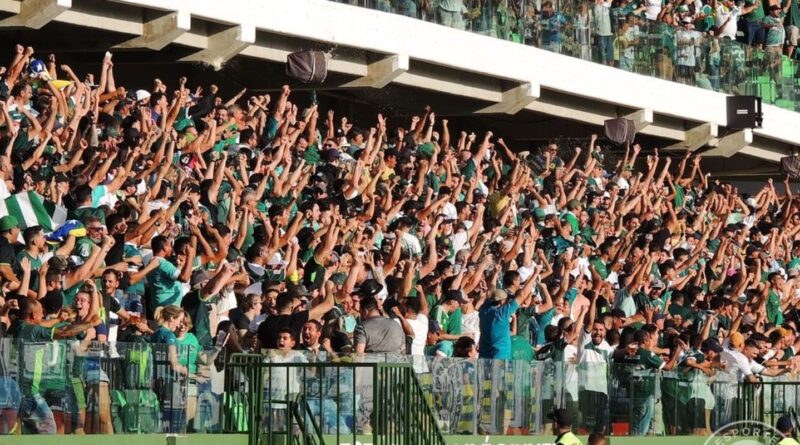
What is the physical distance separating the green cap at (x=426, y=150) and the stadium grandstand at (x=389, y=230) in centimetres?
4

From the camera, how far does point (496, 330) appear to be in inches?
725

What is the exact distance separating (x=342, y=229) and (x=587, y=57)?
402 inches

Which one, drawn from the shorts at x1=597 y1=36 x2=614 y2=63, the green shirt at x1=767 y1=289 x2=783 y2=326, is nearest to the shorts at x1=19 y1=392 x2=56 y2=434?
the green shirt at x1=767 y1=289 x2=783 y2=326

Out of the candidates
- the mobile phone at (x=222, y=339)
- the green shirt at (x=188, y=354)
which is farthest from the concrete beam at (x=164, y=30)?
the green shirt at (x=188, y=354)

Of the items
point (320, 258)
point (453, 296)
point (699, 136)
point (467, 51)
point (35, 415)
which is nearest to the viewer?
point (35, 415)

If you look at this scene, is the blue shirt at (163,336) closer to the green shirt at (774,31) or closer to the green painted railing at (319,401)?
the green painted railing at (319,401)

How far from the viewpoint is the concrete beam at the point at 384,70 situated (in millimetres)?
25609

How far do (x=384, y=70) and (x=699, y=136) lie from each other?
26.6 ft

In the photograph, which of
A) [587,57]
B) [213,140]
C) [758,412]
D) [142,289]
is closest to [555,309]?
[758,412]

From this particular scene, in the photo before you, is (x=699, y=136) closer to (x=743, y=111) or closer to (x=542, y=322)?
(x=743, y=111)

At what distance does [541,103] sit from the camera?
29344mm

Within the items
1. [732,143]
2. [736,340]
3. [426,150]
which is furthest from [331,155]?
[732,143]

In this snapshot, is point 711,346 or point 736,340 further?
point 736,340

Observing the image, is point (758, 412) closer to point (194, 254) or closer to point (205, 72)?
point (194, 254)
